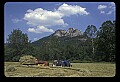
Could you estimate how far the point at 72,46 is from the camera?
2.42 meters

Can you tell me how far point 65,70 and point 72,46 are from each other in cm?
35

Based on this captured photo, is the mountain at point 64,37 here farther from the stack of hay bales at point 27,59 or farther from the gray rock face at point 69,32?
the stack of hay bales at point 27,59

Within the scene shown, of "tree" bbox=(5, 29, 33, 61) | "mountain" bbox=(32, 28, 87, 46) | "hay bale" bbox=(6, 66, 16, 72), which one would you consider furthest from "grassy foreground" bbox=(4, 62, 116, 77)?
"mountain" bbox=(32, 28, 87, 46)

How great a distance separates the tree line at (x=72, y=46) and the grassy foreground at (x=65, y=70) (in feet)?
0.29

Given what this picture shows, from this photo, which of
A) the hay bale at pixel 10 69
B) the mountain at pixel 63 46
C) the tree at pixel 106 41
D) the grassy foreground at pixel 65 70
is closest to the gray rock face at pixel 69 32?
the mountain at pixel 63 46

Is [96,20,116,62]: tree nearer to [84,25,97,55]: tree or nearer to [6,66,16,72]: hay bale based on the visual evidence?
[84,25,97,55]: tree

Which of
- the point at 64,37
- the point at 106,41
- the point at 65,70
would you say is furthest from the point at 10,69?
the point at 106,41

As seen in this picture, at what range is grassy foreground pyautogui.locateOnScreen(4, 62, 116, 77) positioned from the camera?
2.35 meters

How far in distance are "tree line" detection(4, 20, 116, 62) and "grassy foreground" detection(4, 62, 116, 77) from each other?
0.09 metres
